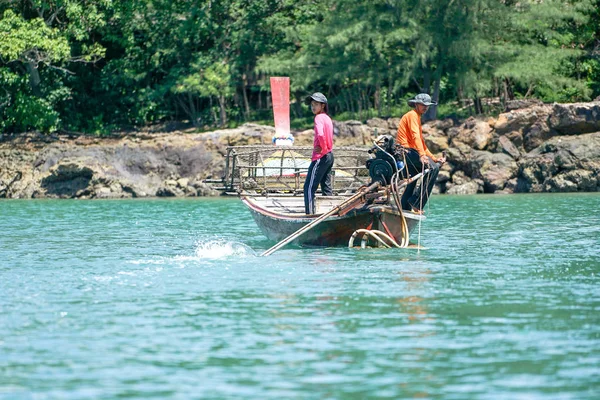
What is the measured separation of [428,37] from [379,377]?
29.8m

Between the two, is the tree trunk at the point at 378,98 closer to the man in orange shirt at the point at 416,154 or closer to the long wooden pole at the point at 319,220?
the man in orange shirt at the point at 416,154

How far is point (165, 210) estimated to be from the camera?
28.8 m

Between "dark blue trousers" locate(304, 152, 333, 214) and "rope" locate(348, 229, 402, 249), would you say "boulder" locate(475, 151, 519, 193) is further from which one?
"rope" locate(348, 229, 402, 249)

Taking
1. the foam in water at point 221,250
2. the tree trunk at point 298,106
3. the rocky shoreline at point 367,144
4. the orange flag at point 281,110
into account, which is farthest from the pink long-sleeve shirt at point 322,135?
the tree trunk at point 298,106

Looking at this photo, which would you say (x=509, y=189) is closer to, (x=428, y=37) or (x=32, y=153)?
(x=428, y=37)

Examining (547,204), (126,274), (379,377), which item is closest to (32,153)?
(547,204)

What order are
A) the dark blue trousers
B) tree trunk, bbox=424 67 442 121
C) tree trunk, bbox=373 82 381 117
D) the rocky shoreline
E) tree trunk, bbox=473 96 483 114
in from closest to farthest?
1. the dark blue trousers
2. the rocky shoreline
3. tree trunk, bbox=424 67 442 121
4. tree trunk, bbox=473 96 483 114
5. tree trunk, bbox=373 82 381 117

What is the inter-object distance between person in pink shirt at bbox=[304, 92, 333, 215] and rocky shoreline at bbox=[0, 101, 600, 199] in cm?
1804

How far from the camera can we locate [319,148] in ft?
54.3

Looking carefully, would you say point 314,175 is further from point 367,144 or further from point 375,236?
point 367,144

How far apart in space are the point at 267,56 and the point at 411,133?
26.0 metres

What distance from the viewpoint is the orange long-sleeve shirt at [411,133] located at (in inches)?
641

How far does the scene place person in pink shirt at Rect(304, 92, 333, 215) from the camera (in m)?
16.4

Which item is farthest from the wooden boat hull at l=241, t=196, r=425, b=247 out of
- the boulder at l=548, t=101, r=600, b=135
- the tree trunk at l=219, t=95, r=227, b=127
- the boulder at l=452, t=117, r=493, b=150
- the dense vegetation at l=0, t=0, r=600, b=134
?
the tree trunk at l=219, t=95, r=227, b=127
